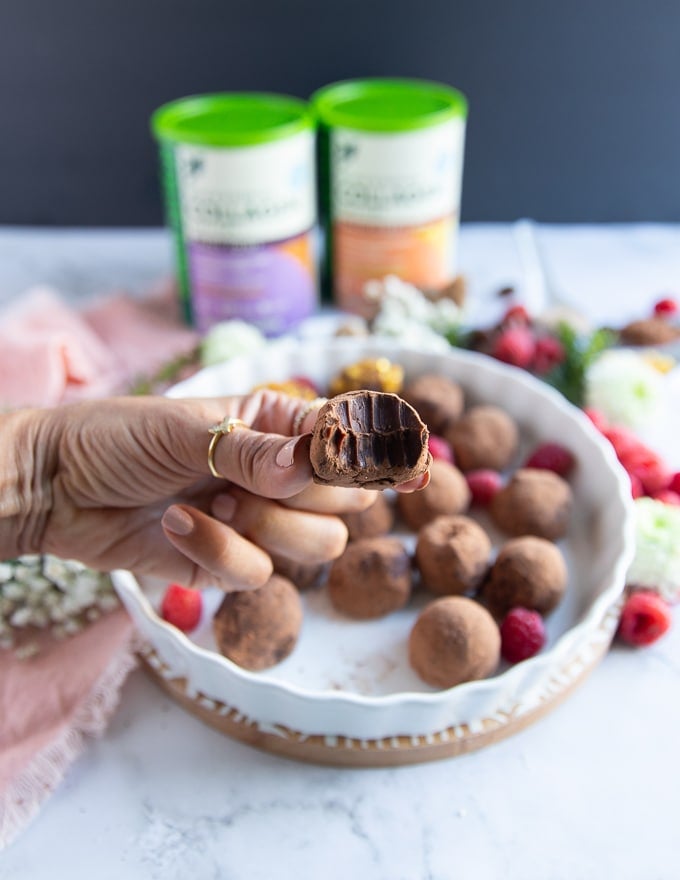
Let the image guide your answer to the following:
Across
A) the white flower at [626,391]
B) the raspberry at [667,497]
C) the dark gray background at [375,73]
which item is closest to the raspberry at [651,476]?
the raspberry at [667,497]

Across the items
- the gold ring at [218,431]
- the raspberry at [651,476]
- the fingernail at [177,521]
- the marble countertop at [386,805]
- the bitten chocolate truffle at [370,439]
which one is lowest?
the marble countertop at [386,805]

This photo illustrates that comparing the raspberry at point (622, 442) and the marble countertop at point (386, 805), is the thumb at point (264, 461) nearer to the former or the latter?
the marble countertop at point (386, 805)

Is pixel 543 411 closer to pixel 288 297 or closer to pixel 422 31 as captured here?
pixel 288 297

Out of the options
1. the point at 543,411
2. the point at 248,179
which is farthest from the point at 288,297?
the point at 543,411

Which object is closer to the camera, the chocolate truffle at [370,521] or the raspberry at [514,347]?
the chocolate truffle at [370,521]

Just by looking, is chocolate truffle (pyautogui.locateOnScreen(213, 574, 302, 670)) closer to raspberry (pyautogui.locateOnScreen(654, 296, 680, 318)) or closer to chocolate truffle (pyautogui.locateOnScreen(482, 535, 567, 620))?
chocolate truffle (pyautogui.locateOnScreen(482, 535, 567, 620))

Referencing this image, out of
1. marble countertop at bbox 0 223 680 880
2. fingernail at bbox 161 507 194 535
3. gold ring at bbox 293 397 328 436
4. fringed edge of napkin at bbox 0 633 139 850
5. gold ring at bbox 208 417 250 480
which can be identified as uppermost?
gold ring at bbox 208 417 250 480

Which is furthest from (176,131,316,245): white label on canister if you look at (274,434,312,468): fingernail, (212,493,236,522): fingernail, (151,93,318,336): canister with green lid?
(274,434,312,468): fingernail
